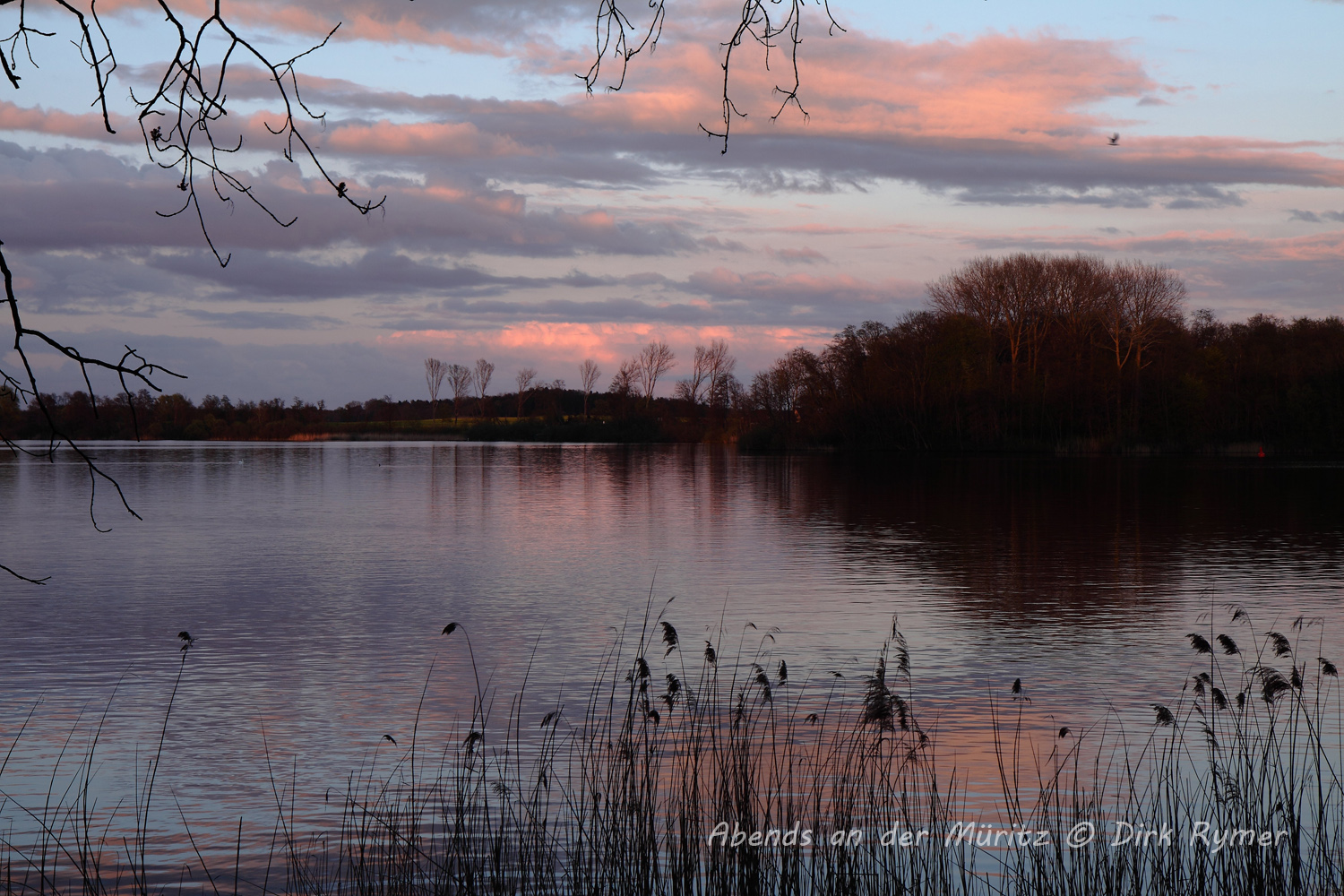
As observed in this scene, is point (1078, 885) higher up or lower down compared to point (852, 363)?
lower down

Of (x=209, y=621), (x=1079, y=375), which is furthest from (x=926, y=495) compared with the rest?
(x=1079, y=375)

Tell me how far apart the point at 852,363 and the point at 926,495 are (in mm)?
41241

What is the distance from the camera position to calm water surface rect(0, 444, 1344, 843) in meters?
8.09

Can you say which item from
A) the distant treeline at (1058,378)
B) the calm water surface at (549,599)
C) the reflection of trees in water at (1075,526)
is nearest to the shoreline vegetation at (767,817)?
the calm water surface at (549,599)

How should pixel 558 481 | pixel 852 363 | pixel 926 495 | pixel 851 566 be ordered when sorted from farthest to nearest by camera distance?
pixel 852 363, pixel 558 481, pixel 926 495, pixel 851 566

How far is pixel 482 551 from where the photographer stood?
18.6 meters

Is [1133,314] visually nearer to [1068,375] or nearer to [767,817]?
[1068,375]

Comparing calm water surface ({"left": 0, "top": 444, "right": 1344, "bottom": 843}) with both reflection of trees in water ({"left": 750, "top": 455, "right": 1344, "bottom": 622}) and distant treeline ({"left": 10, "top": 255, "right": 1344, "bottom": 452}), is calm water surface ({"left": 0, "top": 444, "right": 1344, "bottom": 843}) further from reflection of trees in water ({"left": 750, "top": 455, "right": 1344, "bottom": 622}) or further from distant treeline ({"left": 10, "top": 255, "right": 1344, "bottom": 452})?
distant treeline ({"left": 10, "top": 255, "right": 1344, "bottom": 452})

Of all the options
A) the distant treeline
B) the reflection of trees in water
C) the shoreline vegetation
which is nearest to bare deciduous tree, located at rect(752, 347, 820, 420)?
the distant treeline

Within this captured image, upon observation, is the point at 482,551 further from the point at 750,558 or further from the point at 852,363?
the point at 852,363

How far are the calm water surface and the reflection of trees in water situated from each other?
0.12m

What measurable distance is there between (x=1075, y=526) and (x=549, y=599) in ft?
42.4

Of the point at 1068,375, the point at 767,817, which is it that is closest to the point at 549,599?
the point at 767,817

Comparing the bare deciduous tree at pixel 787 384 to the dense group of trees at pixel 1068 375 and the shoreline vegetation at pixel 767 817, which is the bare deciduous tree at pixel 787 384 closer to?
the dense group of trees at pixel 1068 375
